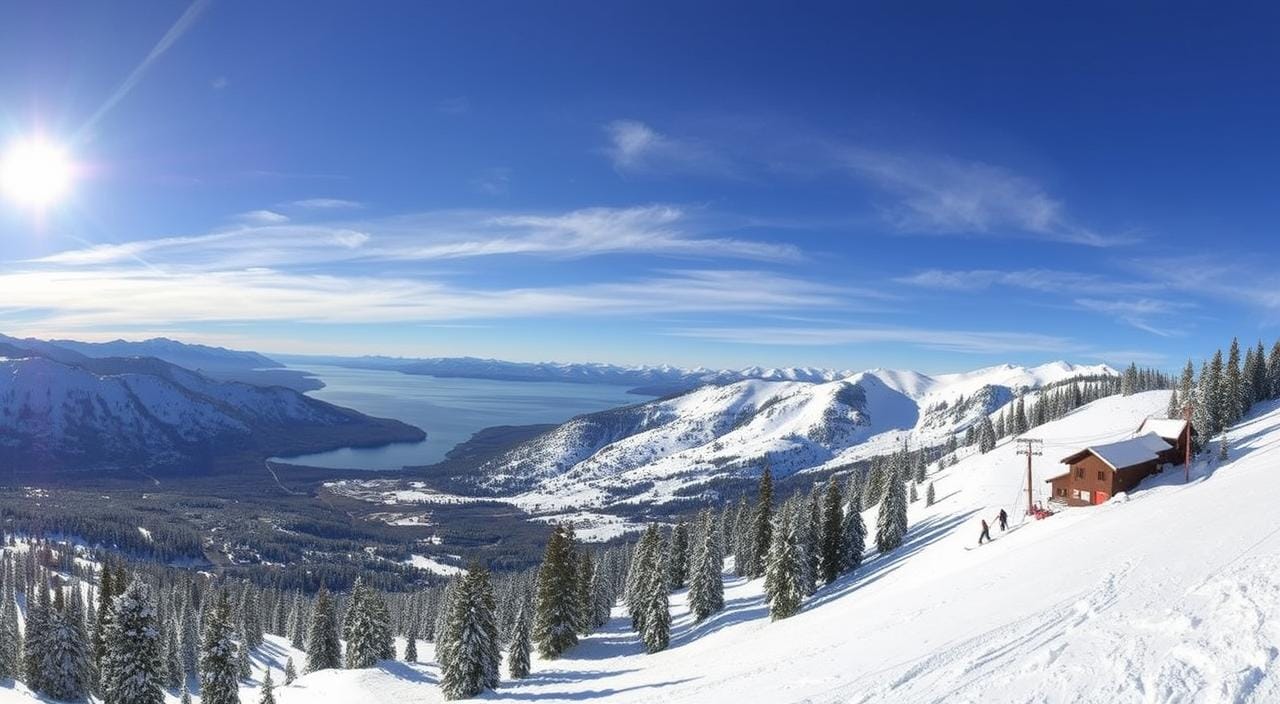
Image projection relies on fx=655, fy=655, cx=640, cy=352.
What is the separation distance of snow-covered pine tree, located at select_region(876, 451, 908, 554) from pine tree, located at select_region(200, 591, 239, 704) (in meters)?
54.6

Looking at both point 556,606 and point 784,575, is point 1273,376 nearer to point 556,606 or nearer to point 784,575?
point 784,575

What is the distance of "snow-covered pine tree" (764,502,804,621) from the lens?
50.3 m

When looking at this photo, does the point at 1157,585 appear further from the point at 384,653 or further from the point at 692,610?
the point at 384,653

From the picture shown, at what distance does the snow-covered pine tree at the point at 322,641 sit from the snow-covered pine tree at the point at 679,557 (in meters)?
35.5

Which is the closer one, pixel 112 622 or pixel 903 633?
pixel 903 633

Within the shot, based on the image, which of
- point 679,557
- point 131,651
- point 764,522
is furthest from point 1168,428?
point 131,651

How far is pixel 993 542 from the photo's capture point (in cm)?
4188

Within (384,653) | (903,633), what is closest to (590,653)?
(384,653)

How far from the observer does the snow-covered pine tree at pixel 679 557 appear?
7806 cm

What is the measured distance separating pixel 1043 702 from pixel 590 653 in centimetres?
4768

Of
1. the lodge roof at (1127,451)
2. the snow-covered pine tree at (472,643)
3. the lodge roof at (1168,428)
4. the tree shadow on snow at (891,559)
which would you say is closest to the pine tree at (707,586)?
the tree shadow on snow at (891,559)

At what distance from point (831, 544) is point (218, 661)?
162ft

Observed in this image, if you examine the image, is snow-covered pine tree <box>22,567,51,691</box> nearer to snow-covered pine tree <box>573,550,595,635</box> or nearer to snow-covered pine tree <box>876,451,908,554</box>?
snow-covered pine tree <box>573,550,595,635</box>

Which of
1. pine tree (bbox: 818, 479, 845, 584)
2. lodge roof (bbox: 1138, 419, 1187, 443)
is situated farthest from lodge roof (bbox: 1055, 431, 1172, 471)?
pine tree (bbox: 818, 479, 845, 584)
